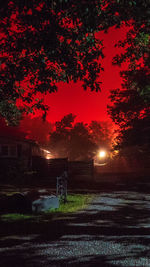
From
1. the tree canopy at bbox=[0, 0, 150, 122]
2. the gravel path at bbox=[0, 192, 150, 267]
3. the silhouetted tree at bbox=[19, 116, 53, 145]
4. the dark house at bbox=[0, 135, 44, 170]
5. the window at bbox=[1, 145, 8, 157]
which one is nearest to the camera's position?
the gravel path at bbox=[0, 192, 150, 267]

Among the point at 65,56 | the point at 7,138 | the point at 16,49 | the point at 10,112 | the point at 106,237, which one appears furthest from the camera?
the point at 7,138

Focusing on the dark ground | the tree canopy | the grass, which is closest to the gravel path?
the dark ground

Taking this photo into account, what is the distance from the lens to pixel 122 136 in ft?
113

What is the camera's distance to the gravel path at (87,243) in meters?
5.33

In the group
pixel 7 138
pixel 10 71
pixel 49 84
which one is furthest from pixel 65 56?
pixel 7 138

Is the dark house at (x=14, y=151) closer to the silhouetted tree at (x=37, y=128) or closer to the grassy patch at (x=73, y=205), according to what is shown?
the grassy patch at (x=73, y=205)

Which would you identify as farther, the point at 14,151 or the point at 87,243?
the point at 14,151

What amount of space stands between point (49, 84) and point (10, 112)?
8024 millimetres

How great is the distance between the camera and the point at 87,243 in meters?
Result: 6.43

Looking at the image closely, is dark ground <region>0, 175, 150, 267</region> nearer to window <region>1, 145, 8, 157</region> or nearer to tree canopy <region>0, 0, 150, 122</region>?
tree canopy <region>0, 0, 150, 122</region>

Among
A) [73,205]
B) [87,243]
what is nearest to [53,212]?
[73,205]

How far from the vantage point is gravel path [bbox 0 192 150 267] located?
5332 millimetres

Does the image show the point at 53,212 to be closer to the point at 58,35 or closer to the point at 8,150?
the point at 58,35

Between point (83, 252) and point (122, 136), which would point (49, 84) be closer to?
point (83, 252)
